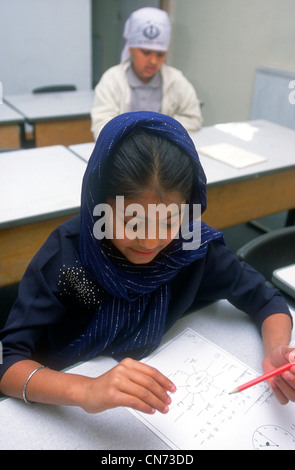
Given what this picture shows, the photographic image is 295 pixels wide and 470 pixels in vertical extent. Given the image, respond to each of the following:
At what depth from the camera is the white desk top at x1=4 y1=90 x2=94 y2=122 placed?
8.68ft

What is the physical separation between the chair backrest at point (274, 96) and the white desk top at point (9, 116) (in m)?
2.14

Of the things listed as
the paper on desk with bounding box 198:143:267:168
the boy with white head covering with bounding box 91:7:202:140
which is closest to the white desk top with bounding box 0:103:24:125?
the boy with white head covering with bounding box 91:7:202:140

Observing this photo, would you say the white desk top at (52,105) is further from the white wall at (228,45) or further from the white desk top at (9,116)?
the white wall at (228,45)

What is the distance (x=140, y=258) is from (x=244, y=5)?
3567mm

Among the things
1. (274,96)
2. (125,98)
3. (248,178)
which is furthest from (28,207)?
(274,96)

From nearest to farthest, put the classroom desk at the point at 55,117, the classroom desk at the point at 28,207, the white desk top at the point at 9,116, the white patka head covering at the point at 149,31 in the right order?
the classroom desk at the point at 28,207, the white patka head covering at the point at 149,31, the white desk top at the point at 9,116, the classroom desk at the point at 55,117

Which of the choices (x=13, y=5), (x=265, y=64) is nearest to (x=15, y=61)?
(x=13, y=5)

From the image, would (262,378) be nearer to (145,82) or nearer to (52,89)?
(145,82)

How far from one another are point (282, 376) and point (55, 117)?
7.53ft

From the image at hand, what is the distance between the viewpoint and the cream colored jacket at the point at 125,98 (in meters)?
→ 2.32

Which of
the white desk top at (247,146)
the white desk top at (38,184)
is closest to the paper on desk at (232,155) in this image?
the white desk top at (247,146)

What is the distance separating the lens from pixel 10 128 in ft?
8.30

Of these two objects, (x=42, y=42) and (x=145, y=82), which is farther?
(x=42, y=42)

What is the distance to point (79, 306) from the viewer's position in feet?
2.80
